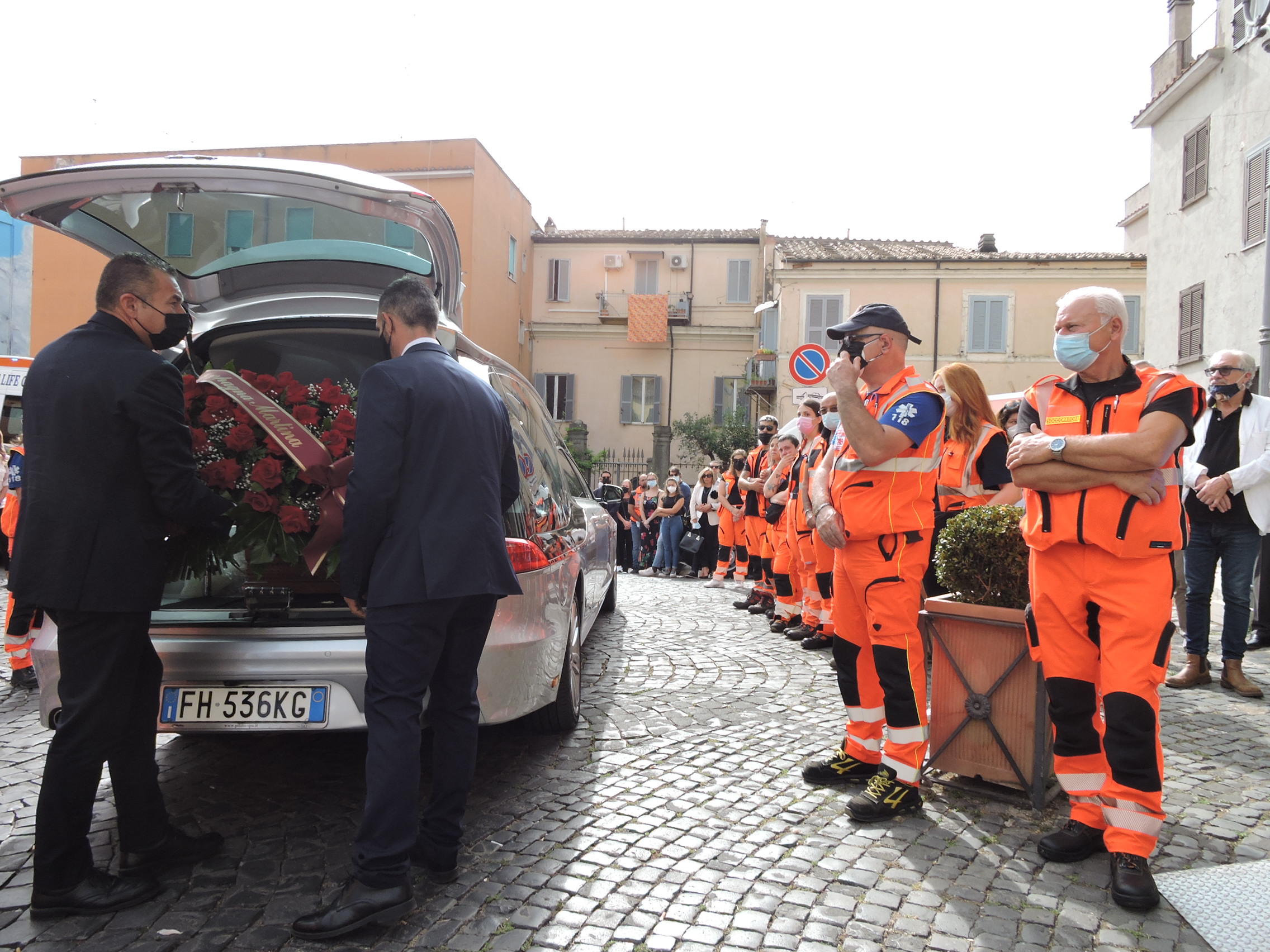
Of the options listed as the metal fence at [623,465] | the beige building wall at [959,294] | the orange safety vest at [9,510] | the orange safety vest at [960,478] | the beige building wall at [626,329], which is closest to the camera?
the orange safety vest at [960,478]

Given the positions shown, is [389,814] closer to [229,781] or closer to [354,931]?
[354,931]

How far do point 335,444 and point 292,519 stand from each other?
0.36 meters

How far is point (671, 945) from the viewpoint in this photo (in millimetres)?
2865

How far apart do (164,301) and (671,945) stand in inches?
110

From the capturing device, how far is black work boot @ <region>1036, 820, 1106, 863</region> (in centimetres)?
347

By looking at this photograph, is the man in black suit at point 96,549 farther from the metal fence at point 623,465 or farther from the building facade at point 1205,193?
the metal fence at point 623,465

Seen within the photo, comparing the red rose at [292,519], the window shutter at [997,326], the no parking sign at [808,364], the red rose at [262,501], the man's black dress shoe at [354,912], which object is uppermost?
the window shutter at [997,326]

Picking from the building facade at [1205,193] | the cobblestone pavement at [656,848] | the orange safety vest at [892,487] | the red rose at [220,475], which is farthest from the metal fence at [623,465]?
the red rose at [220,475]

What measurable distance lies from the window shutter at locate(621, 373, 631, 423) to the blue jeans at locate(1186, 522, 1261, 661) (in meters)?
30.2

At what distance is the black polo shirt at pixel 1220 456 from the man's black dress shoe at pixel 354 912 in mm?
5686

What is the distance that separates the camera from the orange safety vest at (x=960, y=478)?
610 cm

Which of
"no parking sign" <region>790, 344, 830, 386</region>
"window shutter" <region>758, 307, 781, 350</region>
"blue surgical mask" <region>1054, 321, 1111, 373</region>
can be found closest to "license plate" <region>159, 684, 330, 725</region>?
"blue surgical mask" <region>1054, 321, 1111, 373</region>

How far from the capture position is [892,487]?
13.0ft

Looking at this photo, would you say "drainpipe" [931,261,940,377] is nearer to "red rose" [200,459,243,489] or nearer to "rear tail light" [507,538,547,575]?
"rear tail light" [507,538,547,575]
